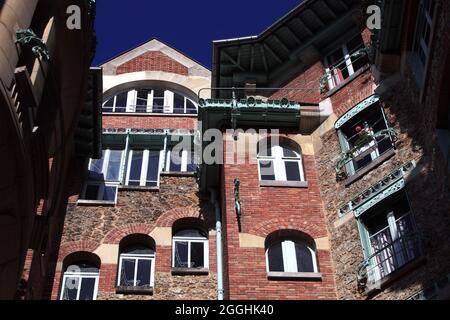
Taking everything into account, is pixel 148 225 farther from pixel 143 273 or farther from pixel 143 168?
pixel 143 168

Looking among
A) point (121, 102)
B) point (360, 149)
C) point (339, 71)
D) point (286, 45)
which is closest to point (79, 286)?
point (360, 149)

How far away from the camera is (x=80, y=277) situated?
2053 centimetres

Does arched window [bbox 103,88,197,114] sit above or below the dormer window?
above

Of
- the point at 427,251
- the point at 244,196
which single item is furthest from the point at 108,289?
the point at 427,251

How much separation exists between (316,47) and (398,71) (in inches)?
169

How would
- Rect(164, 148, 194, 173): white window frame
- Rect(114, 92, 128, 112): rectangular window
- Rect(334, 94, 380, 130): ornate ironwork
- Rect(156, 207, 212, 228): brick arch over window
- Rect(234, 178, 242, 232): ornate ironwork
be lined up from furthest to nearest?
Rect(114, 92, 128, 112): rectangular window < Rect(164, 148, 194, 173): white window frame < Rect(156, 207, 212, 228): brick arch over window < Rect(334, 94, 380, 130): ornate ironwork < Rect(234, 178, 242, 232): ornate ironwork

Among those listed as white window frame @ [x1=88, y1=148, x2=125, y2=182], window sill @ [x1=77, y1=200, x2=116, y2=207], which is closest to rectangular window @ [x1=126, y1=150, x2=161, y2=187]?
white window frame @ [x1=88, y1=148, x2=125, y2=182]

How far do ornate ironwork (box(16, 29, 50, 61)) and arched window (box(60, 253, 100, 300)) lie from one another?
681 centimetres

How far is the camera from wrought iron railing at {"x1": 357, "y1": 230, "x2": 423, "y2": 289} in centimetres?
1555

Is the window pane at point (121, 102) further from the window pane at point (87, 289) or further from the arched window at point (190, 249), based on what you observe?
the window pane at point (87, 289)

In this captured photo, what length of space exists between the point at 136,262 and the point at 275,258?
4691 millimetres

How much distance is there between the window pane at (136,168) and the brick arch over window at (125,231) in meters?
2.81

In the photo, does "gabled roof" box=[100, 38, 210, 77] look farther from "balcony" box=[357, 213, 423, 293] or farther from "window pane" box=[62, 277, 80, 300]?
"balcony" box=[357, 213, 423, 293]

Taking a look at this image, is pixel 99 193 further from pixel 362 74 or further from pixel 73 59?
pixel 362 74
